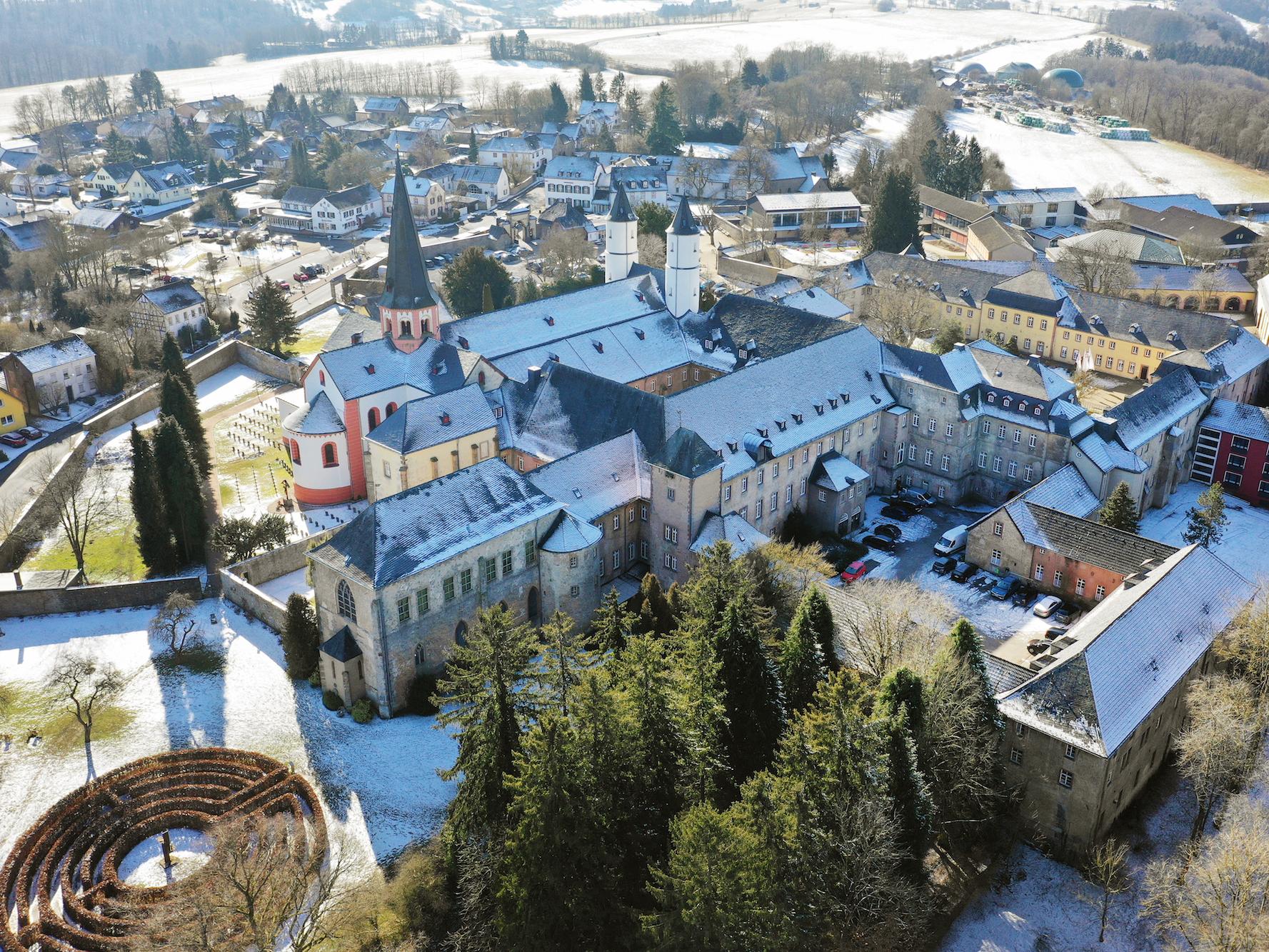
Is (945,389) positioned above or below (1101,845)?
above

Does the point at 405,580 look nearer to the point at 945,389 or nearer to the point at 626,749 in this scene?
the point at 626,749

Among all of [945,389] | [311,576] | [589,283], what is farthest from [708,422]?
[589,283]

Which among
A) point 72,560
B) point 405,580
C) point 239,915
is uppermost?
point 405,580

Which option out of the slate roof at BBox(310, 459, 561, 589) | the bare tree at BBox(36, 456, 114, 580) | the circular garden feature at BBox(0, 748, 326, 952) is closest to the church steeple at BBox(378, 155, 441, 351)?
the slate roof at BBox(310, 459, 561, 589)

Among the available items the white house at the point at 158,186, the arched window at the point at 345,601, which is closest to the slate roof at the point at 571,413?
the arched window at the point at 345,601

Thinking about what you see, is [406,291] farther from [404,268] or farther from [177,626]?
[177,626]

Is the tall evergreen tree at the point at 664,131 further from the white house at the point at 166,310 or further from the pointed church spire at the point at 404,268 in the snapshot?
the pointed church spire at the point at 404,268

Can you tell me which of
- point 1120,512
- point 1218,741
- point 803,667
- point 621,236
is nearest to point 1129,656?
point 1218,741

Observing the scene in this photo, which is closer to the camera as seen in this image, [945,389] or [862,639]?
[862,639]
